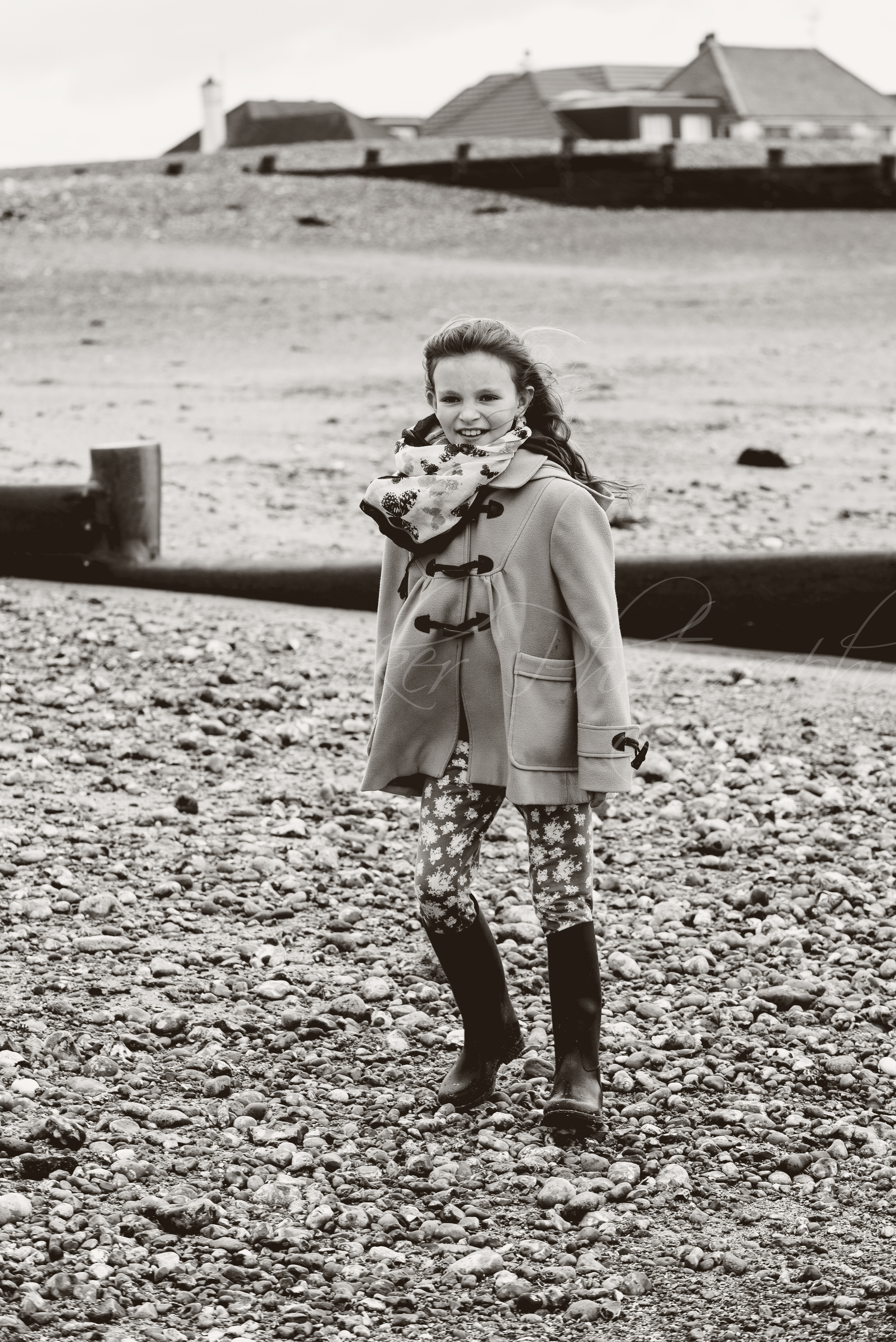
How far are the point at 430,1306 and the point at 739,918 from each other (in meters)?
2.00

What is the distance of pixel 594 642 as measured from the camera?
3434 mm

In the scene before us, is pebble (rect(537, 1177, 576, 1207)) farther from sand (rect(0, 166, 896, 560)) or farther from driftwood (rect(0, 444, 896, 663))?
driftwood (rect(0, 444, 896, 663))

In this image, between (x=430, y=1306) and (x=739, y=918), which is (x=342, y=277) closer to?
(x=739, y=918)

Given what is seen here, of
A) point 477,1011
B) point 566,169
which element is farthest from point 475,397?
point 566,169

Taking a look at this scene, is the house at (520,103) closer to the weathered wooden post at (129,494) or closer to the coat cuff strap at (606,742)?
the weathered wooden post at (129,494)

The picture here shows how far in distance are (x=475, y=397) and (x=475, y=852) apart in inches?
39.5

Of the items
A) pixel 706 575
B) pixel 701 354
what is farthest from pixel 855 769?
pixel 701 354

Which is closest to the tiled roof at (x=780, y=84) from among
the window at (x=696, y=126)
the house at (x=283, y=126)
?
the window at (x=696, y=126)

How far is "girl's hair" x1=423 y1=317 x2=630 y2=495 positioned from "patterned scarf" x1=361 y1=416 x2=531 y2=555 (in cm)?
7

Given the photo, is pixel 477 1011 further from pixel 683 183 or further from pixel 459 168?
pixel 459 168

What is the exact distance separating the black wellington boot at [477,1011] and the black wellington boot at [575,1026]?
0.16m

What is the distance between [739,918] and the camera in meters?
4.75

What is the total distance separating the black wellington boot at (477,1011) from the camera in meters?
3.67

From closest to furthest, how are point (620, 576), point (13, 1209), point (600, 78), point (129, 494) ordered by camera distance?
point (13, 1209) < point (620, 576) < point (129, 494) < point (600, 78)
